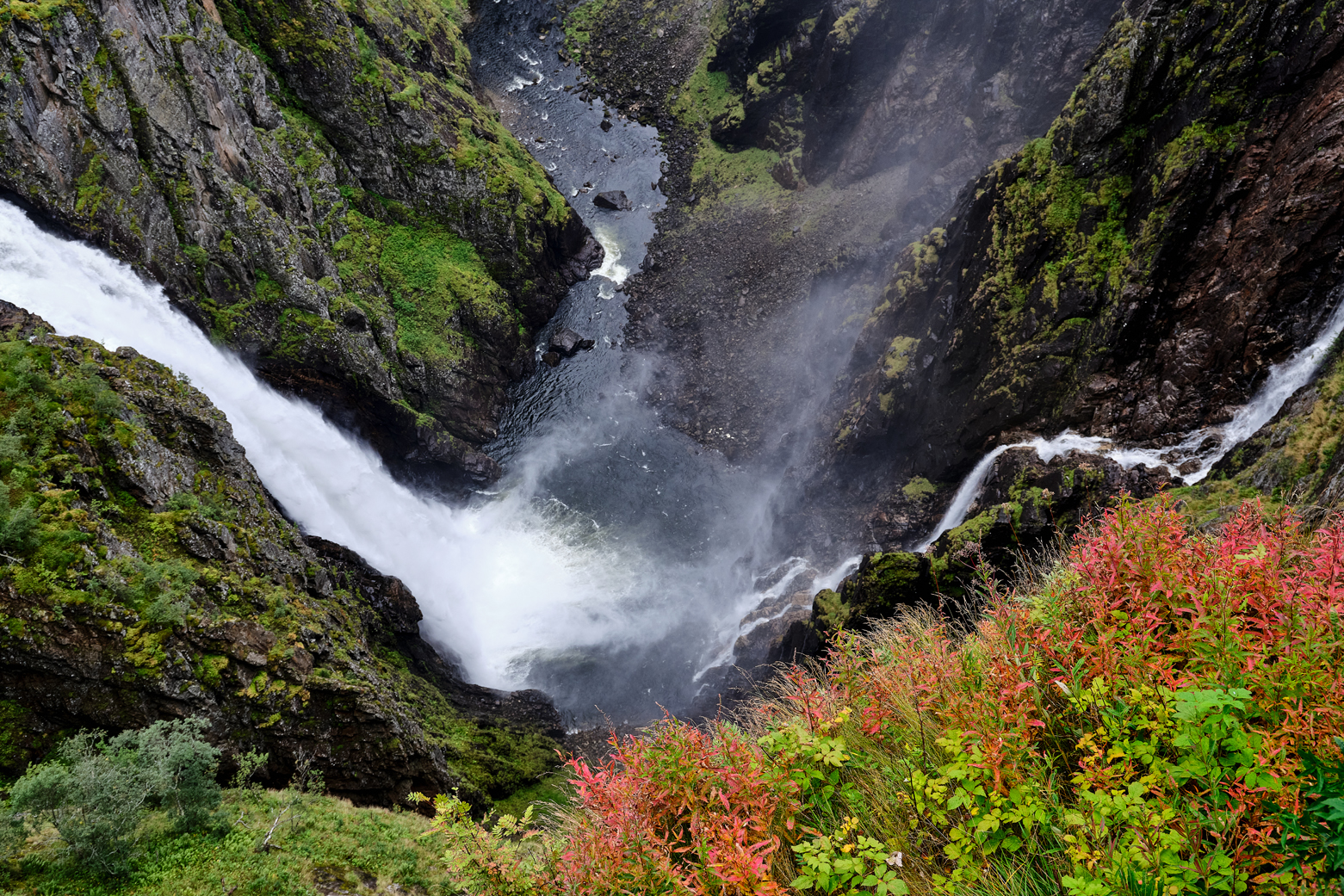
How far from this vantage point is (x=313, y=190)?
2930cm

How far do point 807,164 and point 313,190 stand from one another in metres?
30.4

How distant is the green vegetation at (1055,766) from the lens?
3.58m

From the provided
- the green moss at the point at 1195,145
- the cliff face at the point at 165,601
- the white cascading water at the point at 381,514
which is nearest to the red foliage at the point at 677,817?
the cliff face at the point at 165,601

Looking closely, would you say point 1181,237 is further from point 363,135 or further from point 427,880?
point 363,135

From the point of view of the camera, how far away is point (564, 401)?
3544 cm

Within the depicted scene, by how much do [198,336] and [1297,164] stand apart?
3258cm

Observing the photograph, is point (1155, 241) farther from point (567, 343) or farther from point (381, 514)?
point (381, 514)

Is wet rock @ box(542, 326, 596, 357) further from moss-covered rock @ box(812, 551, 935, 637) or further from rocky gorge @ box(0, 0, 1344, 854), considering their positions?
moss-covered rock @ box(812, 551, 935, 637)

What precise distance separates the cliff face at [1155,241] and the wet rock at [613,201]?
81.6 ft

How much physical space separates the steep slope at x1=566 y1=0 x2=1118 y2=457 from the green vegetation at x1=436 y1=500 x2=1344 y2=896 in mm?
28489

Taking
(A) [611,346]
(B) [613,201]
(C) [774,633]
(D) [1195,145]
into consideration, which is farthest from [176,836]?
(B) [613,201]

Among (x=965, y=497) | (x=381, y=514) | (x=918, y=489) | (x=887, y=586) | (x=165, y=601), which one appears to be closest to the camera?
(x=165, y=601)

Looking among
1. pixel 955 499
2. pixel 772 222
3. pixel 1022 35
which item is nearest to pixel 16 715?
pixel 955 499

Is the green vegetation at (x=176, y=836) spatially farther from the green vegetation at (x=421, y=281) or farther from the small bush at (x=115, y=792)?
the green vegetation at (x=421, y=281)
